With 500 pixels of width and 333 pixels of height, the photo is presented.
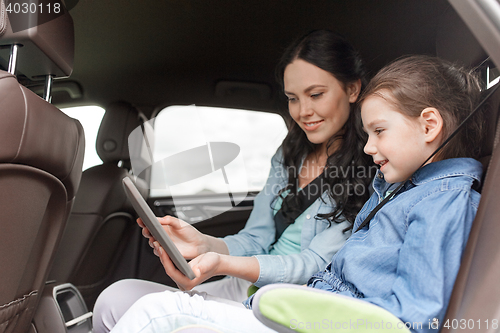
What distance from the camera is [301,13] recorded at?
1435 millimetres

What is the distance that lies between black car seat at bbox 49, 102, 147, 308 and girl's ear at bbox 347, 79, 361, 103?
0.93m

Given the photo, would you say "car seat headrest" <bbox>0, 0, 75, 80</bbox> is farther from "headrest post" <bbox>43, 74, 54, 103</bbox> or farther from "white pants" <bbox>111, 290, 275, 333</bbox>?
"white pants" <bbox>111, 290, 275, 333</bbox>

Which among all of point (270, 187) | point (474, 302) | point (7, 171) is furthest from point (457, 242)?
point (7, 171)

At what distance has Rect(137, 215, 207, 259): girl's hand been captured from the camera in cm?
98

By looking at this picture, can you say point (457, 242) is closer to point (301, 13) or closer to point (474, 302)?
point (474, 302)

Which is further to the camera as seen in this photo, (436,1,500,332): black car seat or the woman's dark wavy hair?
the woman's dark wavy hair

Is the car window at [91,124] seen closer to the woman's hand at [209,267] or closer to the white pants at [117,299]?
the white pants at [117,299]

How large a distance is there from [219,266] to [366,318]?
415 mm

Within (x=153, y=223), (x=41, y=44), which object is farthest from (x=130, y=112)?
(x=153, y=223)

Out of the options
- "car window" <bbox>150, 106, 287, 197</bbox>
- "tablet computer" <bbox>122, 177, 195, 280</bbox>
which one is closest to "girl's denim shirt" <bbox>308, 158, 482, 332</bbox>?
"tablet computer" <bbox>122, 177, 195, 280</bbox>

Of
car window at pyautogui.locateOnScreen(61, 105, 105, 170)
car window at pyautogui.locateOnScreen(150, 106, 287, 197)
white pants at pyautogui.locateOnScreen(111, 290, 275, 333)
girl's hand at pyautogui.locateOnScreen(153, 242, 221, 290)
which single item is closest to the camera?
white pants at pyautogui.locateOnScreen(111, 290, 275, 333)

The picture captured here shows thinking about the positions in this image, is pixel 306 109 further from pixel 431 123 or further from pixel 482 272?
pixel 482 272

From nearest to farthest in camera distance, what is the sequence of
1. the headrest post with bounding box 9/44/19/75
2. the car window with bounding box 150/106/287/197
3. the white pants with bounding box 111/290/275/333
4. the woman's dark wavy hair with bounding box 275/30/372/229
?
the white pants with bounding box 111/290/275/333 → the headrest post with bounding box 9/44/19/75 → the woman's dark wavy hair with bounding box 275/30/372/229 → the car window with bounding box 150/106/287/197

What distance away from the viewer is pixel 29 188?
3.02ft
